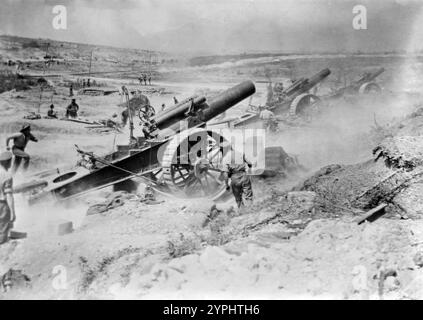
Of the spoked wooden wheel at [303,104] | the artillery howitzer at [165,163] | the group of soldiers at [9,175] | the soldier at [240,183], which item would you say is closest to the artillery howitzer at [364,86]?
the spoked wooden wheel at [303,104]

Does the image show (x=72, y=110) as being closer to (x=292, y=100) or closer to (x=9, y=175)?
(x=9, y=175)

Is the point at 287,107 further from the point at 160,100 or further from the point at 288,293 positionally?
the point at 288,293

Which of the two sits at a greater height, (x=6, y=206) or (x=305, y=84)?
(x=305, y=84)

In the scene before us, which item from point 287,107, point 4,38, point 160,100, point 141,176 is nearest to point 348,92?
point 287,107

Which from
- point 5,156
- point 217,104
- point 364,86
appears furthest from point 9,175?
point 364,86

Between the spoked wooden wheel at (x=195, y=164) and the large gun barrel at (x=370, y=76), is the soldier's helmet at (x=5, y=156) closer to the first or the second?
the spoked wooden wheel at (x=195, y=164)

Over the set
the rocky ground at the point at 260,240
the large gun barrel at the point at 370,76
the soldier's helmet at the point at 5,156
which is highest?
the large gun barrel at the point at 370,76
